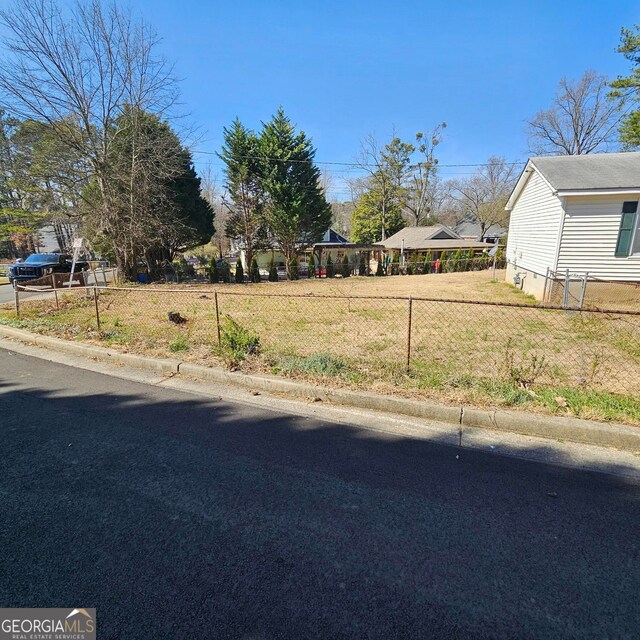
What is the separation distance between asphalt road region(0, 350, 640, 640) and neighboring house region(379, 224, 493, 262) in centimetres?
2855

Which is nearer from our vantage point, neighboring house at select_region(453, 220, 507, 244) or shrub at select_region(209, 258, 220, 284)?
shrub at select_region(209, 258, 220, 284)

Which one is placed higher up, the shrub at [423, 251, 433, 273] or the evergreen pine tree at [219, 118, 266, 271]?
the evergreen pine tree at [219, 118, 266, 271]

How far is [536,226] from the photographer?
43.0 feet

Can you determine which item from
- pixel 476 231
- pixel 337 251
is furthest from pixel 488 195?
pixel 337 251

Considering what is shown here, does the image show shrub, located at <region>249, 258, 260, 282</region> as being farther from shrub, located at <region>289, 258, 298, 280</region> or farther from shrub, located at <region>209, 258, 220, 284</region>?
shrub, located at <region>289, 258, 298, 280</region>

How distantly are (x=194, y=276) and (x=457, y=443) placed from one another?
23.6 metres

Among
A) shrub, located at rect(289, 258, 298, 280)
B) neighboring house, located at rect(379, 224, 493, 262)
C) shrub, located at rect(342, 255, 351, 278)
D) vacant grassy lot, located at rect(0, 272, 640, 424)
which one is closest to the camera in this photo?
vacant grassy lot, located at rect(0, 272, 640, 424)

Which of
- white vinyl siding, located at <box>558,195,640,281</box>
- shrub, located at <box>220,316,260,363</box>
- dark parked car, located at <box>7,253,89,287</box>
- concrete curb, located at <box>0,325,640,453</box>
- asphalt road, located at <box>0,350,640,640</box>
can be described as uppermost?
white vinyl siding, located at <box>558,195,640,281</box>

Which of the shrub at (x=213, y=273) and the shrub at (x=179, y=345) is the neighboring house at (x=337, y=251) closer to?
the shrub at (x=213, y=273)

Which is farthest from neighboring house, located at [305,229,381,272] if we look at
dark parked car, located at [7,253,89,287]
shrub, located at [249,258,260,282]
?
dark parked car, located at [7,253,89,287]

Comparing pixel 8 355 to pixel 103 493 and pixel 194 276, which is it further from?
A: pixel 194 276

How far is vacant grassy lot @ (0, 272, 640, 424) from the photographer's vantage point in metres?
4.05

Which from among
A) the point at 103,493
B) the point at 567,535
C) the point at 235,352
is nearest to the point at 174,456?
the point at 103,493

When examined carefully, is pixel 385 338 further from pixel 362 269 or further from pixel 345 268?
pixel 362 269
